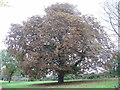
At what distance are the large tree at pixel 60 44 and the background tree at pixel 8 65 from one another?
0.33ft

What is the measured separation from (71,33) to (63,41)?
0.19 meters

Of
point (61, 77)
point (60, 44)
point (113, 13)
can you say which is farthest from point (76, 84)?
point (113, 13)

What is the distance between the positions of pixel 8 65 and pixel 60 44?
0.93 metres

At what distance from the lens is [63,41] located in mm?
3227

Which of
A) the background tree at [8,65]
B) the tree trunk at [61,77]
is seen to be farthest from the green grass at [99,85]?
the background tree at [8,65]

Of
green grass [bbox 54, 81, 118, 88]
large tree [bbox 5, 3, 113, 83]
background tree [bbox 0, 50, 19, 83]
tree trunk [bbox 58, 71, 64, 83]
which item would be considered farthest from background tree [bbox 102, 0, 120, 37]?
background tree [bbox 0, 50, 19, 83]

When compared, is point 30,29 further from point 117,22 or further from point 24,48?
point 117,22

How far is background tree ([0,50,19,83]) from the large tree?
0.33ft

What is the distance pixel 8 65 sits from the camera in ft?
10.9

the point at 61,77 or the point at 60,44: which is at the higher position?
the point at 60,44

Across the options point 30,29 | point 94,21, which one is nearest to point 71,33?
point 94,21

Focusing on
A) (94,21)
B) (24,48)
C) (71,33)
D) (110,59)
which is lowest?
(110,59)

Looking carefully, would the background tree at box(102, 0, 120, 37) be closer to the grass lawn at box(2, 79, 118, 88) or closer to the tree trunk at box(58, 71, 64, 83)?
the grass lawn at box(2, 79, 118, 88)

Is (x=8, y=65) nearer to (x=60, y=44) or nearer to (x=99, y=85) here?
(x=60, y=44)
